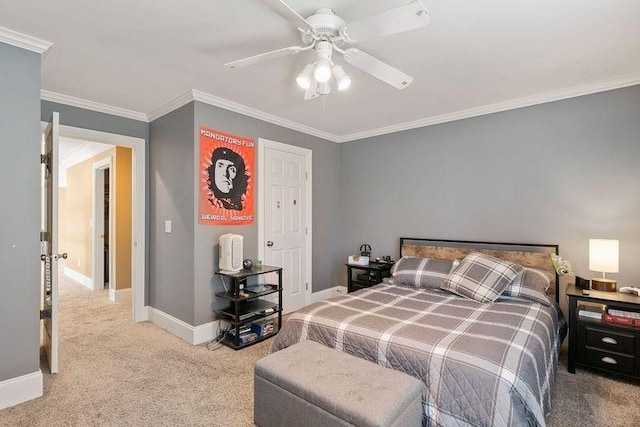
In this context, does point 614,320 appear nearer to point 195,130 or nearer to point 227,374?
point 227,374

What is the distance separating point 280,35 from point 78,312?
168 inches

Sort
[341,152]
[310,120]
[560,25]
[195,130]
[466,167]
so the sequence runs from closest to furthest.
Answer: [560,25] → [195,130] → [466,167] → [310,120] → [341,152]

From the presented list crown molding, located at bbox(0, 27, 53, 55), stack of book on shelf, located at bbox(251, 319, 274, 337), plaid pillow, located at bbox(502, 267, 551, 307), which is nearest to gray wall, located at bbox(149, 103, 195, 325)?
stack of book on shelf, located at bbox(251, 319, 274, 337)

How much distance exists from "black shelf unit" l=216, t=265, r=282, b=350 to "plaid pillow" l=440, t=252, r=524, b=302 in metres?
1.74

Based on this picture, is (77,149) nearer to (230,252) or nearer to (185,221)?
(185,221)

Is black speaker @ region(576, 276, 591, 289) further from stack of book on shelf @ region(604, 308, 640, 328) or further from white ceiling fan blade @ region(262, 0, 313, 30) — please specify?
white ceiling fan blade @ region(262, 0, 313, 30)

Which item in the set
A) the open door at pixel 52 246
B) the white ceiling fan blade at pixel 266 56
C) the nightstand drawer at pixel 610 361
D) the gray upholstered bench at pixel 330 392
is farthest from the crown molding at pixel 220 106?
the nightstand drawer at pixel 610 361

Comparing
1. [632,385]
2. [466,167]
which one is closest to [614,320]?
[632,385]

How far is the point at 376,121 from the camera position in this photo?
4020mm

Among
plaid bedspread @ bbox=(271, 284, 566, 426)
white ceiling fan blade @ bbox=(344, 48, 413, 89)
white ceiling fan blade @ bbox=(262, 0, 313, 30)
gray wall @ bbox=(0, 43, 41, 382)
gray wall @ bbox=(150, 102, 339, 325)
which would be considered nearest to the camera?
white ceiling fan blade @ bbox=(262, 0, 313, 30)

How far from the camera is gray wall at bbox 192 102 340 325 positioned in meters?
3.17

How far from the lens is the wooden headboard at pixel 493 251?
10.0 ft

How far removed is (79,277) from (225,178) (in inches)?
177

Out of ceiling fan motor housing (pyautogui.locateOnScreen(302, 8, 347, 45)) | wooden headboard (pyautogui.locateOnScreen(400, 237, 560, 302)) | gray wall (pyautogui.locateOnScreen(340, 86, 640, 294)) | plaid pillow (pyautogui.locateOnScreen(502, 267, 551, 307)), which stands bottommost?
plaid pillow (pyautogui.locateOnScreen(502, 267, 551, 307))
